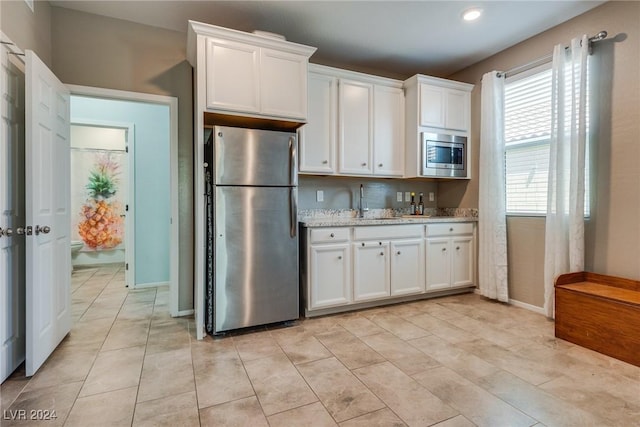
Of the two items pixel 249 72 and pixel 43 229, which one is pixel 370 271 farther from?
pixel 43 229

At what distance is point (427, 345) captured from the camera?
95.2 inches

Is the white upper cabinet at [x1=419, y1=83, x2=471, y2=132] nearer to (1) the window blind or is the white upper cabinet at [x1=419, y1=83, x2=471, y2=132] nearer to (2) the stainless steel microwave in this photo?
(2) the stainless steel microwave

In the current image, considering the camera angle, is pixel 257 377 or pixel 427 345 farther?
pixel 427 345

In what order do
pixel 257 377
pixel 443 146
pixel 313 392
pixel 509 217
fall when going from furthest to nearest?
pixel 443 146 → pixel 509 217 → pixel 257 377 → pixel 313 392

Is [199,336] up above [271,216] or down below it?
below

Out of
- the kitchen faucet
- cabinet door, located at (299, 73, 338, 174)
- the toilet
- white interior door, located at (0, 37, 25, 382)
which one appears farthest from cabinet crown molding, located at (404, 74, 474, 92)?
the toilet

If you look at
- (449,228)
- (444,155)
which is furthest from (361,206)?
(444,155)

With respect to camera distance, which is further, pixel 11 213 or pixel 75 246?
pixel 75 246

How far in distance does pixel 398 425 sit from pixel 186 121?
9.76ft

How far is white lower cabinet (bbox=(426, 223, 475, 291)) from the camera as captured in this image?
11.5 feet

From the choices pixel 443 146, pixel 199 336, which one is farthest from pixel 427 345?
pixel 443 146

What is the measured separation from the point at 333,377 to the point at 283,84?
2286 mm

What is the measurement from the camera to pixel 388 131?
3646 mm

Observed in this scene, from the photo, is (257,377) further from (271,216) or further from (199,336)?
(271,216)
